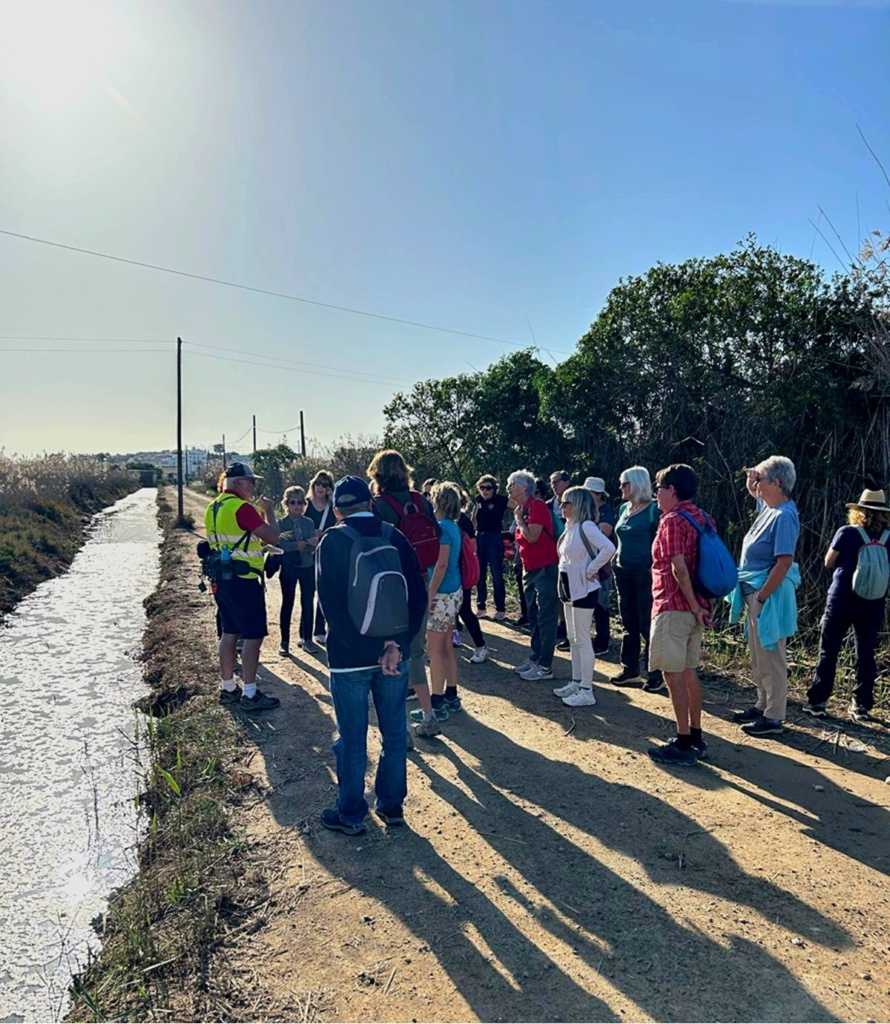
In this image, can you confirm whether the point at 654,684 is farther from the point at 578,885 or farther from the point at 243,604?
the point at 243,604

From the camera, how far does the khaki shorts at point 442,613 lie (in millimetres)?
4840

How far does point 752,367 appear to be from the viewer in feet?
25.7

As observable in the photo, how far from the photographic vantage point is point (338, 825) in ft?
11.5

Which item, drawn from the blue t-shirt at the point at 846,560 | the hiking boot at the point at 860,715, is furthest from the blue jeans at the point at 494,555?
the hiking boot at the point at 860,715

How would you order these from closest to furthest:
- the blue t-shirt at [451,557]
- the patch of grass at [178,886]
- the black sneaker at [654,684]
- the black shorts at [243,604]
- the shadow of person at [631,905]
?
the shadow of person at [631,905]
the patch of grass at [178,886]
the blue t-shirt at [451,557]
the black shorts at [243,604]
the black sneaker at [654,684]

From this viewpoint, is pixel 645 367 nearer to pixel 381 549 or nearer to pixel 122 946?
pixel 381 549

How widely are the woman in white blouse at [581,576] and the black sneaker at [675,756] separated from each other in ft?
3.38

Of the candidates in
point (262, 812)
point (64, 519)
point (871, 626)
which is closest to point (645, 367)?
point (871, 626)

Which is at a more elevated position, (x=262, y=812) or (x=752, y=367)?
(x=752, y=367)

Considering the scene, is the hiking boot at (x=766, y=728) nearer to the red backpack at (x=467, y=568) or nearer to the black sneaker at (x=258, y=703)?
the red backpack at (x=467, y=568)

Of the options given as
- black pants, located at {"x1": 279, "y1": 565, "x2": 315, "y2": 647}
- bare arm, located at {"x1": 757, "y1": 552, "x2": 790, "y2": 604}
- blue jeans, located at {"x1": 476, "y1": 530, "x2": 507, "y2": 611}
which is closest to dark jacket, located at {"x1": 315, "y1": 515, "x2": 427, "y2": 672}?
bare arm, located at {"x1": 757, "y1": 552, "x2": 790, "y2": 604}

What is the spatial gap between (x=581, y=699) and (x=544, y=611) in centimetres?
83

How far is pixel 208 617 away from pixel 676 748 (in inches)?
→ 275

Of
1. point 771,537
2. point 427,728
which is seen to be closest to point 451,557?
point 427,728
